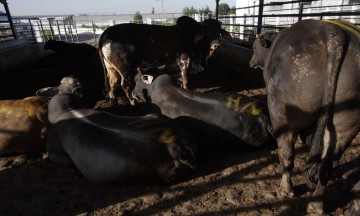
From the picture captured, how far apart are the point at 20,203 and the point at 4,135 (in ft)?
4.40

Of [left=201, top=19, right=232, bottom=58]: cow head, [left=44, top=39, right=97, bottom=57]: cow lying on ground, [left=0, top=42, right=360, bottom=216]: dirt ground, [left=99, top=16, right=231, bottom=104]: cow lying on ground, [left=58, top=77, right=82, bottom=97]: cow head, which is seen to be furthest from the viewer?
[left=44, top=39, right=97, bottom=57]: cow lying on ground

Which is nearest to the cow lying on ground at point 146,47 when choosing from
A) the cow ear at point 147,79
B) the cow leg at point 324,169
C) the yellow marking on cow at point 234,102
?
the cow ear at point 147,79

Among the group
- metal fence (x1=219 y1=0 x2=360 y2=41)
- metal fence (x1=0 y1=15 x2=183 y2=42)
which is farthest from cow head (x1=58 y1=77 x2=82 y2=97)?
metal fence (x1=0 y1=15 x2=183 y2=42)

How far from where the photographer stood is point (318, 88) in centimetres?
246

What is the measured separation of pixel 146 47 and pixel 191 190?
13.2ft

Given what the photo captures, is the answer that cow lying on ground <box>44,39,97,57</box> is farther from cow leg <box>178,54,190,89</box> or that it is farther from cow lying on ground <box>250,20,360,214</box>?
cow lying on ground <box>250,20,360,214</box>

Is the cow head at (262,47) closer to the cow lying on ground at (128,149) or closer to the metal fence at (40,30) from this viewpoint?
the cow lying on ground at (128,149)

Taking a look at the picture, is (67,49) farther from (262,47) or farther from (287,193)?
(287,193)

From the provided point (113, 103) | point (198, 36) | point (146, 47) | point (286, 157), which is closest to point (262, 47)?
point (286, 157)

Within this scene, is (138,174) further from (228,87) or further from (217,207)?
(228,87)

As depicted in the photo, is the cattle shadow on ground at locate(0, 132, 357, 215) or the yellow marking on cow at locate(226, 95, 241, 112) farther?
the yellow marking on cow at locate(226, 95, 241, 112)

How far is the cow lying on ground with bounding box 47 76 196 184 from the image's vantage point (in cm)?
333

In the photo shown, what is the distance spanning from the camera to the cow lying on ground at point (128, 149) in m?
3.33

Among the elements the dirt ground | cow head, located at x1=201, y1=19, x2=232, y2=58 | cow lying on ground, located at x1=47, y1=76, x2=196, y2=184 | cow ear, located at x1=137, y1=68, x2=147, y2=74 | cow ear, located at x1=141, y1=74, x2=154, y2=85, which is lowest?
the dirt ground
